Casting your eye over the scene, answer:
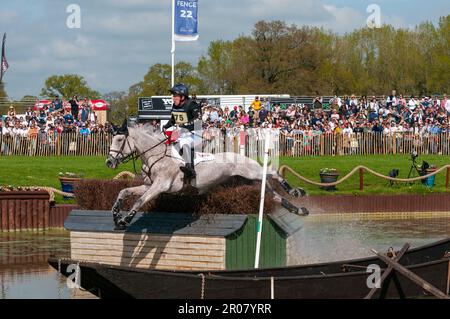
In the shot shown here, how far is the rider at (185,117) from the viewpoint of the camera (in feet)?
59.0

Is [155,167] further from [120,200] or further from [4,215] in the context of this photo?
[4,215]

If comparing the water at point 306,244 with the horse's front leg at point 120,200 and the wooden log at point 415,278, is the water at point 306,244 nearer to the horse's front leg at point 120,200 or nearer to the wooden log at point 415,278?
the horse's front leg at point 120,200

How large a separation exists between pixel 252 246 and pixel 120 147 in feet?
10.7

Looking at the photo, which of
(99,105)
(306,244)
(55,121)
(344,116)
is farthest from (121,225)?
(99,105)

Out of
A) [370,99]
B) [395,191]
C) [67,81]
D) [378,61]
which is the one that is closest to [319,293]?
[395,191]

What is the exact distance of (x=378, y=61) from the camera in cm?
7744

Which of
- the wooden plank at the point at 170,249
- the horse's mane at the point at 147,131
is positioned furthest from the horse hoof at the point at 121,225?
the horse's mane at the point at 147,131

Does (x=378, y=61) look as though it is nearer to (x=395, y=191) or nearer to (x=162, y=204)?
(x=395, y=191)

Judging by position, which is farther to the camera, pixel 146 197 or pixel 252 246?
pixel 252 246

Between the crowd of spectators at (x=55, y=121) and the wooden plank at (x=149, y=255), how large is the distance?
20468 millimetres

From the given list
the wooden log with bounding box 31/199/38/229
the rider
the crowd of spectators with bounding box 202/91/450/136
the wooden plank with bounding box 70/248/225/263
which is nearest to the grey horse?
the rider

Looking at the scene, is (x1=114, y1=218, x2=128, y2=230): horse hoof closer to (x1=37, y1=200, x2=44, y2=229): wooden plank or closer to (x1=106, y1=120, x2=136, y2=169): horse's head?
(x1=106, y1=120, x2=136, y2=169): horse's head

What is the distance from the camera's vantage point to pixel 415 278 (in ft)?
46.4

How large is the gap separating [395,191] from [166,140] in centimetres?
1668
